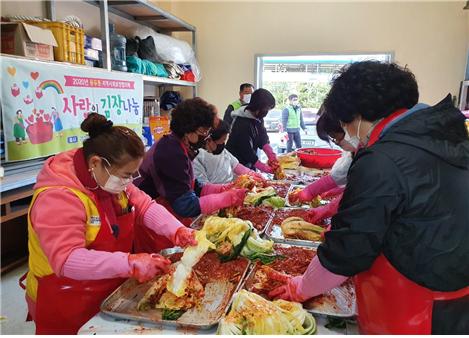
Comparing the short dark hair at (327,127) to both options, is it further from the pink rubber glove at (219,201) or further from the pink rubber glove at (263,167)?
the pink rubber glove at (263,167)

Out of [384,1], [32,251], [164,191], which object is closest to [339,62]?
[384,1]

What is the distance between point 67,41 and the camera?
10.7 feet

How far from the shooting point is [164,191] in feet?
7.34

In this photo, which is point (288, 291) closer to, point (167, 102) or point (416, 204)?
point (416, 204)

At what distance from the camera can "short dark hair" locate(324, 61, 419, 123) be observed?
1.23m

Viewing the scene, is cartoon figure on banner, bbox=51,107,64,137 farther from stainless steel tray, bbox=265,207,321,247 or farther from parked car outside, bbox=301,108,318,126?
parked car outside, bbox=301,108,318,126

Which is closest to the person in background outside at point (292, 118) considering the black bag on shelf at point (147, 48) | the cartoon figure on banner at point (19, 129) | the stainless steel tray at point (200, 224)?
the black bag on shelf at point (147, 48)

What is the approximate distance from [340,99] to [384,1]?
5.44 m

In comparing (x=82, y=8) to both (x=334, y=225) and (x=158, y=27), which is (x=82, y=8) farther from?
(x=334, y=225)

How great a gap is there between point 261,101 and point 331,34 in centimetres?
292

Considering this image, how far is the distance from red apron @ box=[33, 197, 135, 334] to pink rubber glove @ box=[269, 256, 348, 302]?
0.74 m

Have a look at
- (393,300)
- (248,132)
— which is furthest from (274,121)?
(393,300)

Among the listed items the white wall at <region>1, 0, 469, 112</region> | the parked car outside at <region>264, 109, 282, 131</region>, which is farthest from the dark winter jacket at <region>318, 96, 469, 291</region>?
the parked car outside at <region>264, 109, 282, 131</region>

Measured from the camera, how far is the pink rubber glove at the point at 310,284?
1.25m
